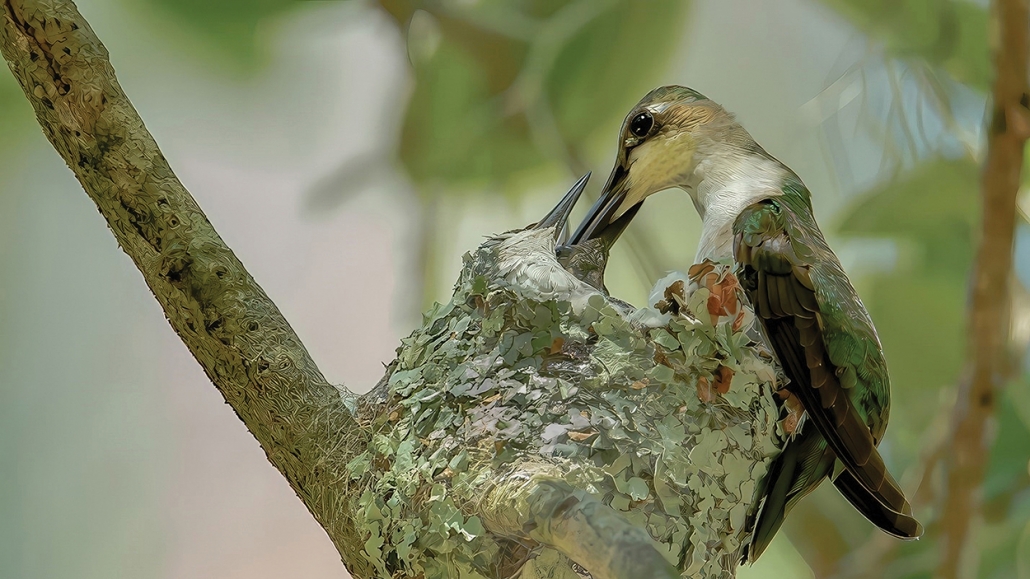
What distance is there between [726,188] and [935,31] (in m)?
1.69

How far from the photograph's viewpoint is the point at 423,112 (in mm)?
3168

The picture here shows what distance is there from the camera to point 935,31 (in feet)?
9.86

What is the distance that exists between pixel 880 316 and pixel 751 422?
1.90 m

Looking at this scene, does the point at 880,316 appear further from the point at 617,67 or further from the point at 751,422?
the point at 751,422

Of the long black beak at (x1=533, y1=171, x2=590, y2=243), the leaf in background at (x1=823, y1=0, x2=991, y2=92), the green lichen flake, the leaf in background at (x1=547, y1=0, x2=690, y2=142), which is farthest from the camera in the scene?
the leaf in background at (x1=547, y1=0, x2=690, y2=142)

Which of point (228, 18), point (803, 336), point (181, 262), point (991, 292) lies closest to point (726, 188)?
point (803, 336)

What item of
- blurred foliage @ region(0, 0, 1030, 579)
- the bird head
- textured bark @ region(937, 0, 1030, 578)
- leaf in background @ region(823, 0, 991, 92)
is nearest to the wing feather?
the bird head

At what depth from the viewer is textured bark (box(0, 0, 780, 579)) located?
1195 millimetres

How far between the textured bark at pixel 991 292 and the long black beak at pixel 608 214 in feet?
3.42

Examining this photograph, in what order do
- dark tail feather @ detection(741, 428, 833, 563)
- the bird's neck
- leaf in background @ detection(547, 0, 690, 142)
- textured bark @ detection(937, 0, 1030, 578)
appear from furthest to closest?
leaf in background @ detection(547, 0, 690, 142), textured bark @ detection(937, 0, 1030, 578), the bird's neck, dark tail feather @ detection(741, 428, 833, 563)

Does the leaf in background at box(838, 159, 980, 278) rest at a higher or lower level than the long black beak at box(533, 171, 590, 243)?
lower

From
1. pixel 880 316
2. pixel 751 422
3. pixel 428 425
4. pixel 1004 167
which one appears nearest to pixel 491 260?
pixel 428 425

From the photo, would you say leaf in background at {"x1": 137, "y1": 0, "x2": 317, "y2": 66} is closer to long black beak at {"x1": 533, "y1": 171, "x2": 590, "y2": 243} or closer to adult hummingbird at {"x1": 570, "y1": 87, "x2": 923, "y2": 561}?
long black beak at {"x1": 533, "y1": 171, "x2": 590, "y2": 243}

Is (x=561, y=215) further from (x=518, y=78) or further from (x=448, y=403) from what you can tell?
(x=518, y=78)
